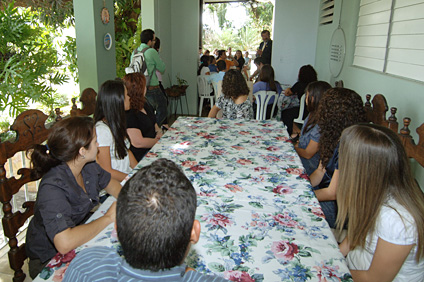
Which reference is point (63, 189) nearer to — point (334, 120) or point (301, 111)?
point (334, 120)

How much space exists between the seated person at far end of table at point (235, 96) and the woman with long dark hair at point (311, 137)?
0.87 metres

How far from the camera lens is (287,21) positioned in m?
5.59

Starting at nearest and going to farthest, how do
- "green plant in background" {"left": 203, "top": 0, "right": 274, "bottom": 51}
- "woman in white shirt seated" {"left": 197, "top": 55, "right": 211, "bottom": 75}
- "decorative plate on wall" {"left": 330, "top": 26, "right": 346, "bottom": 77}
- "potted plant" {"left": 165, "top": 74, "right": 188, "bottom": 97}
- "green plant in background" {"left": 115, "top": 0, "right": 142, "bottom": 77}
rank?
"decorative plate on wall" {"left": 330, "top": 26, "right": 346, "bottom": 77}
"green plant in background" {"left": 115, "top": 0, "right": 142, "bottom": 77}
"potted plant" {"left": 165, "top": 74, "right": 188, "bottom": 97}
"woman in white shirt seated" {"left": 197, "top": 55, "right": 211, "bottom": 75}
"green plant in background" {"left": 203, "top": 0, "right": 274, "bottom": 51}

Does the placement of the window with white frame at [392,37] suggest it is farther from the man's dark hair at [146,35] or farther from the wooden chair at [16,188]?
the man's dark hair at [146,35]

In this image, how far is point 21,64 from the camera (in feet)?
12.0

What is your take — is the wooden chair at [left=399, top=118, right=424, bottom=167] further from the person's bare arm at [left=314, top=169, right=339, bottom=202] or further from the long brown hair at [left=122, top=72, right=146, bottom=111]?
the long brown hair at [left=122, top=72, right=146, bottom=111]

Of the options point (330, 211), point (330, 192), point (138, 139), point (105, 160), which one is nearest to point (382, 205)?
point (330, 192)

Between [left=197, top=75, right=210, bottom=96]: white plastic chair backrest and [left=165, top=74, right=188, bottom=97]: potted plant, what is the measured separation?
26 cm

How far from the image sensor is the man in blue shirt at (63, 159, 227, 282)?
653 millimetres

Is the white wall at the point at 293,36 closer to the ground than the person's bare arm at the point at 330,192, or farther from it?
farther from it

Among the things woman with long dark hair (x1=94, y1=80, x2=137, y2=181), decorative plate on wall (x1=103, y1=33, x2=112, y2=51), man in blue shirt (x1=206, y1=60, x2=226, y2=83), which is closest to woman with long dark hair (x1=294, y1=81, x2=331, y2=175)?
woman with long dark hair (x1=94, y1=80, x2=137, y2=181)

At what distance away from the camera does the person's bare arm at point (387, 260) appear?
1.08 metres

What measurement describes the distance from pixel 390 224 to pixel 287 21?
510cm

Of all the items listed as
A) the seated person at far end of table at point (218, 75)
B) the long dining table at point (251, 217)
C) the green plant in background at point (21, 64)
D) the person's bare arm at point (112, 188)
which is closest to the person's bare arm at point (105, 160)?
the long dining table at point (251, 217)
